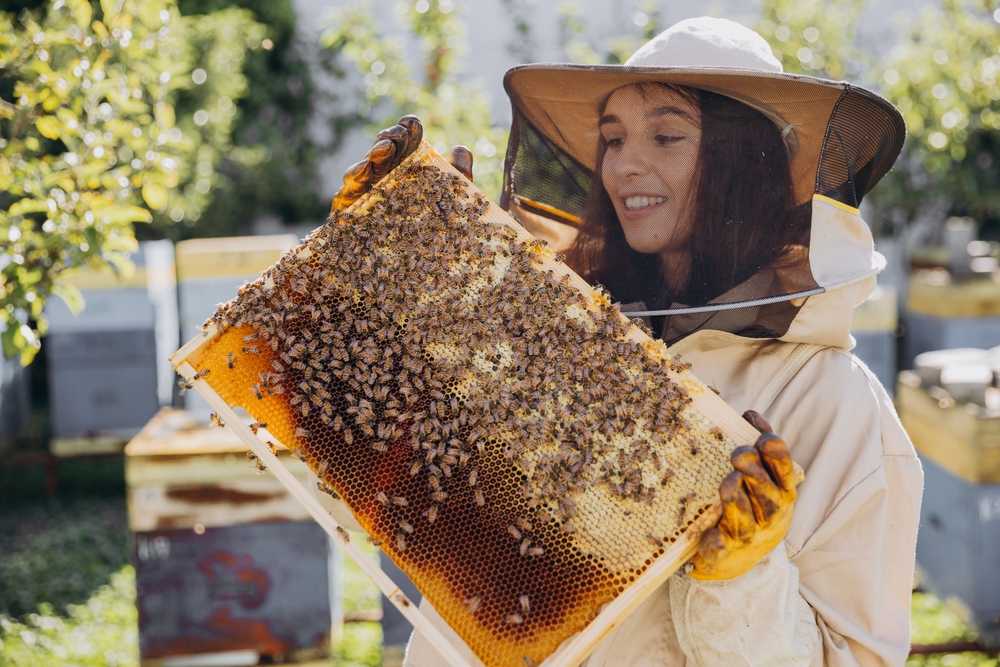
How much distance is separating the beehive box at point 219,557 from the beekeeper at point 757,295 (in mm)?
1922

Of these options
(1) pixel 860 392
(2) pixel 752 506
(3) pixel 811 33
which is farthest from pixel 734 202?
(3) pixel 811 33

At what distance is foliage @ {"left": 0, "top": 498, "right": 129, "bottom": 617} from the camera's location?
565cm

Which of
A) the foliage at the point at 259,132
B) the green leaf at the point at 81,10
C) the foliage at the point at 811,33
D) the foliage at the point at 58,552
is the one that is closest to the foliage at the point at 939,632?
the green leaf at the point at 81,10

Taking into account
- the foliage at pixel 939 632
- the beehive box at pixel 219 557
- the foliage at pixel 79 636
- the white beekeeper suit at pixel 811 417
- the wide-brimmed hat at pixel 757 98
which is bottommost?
the foliage at pixel 79 636

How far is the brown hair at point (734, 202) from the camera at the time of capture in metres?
1.81

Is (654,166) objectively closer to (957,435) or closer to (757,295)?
(757,295)

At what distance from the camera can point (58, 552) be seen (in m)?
6.32

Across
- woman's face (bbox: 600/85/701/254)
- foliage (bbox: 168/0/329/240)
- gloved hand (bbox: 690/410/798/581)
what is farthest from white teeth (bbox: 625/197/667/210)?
foliage (bbox: 168/0/329/240)

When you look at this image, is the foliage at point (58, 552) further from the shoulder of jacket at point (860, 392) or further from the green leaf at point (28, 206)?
the shoulder of jacket at point (860, 392)

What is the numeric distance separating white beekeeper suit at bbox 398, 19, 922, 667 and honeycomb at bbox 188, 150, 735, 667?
0.88 feet

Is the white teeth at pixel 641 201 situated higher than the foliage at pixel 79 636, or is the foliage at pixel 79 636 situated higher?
the white teeth at pixel 641 201

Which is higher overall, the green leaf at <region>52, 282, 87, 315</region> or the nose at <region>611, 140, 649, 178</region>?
the nose at <region>611, 140, 649, 178</region>

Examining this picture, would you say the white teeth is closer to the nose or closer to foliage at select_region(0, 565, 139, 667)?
the nose

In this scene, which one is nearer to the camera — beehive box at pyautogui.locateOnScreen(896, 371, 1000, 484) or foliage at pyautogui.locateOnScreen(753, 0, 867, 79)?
beehive box at pyautogui.locateOnScreen(896, 371, 1000, 484)
